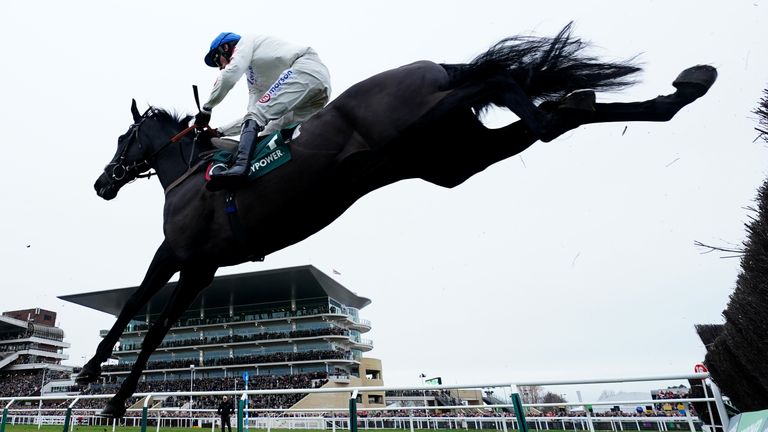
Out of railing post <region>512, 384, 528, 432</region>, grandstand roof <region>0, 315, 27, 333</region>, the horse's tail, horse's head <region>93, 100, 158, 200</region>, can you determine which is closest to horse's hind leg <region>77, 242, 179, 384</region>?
horse's head <region>93, 100, 158, 200</region>

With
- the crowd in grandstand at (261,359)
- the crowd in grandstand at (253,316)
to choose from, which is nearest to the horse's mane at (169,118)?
the crowd in grandstand at (261,359)

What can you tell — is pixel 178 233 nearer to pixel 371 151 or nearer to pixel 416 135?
pixel 371 151

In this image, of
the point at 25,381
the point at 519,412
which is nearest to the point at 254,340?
the point at 25,381

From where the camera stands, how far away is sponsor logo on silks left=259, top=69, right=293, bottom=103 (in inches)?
150

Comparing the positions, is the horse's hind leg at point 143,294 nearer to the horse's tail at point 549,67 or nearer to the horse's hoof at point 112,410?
the horse's hoof at point 112,410

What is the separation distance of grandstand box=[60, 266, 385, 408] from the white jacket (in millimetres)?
44520

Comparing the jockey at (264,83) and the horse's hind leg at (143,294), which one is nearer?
the jockey at (264,83)

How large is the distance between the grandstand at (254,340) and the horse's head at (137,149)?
143 feet

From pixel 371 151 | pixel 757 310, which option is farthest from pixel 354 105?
pixel 757 310

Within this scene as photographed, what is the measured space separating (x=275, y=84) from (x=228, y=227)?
3.78 ft

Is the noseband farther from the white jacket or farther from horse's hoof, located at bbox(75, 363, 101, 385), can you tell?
horse's hoof, located at bbox(75, 363, 101, 385)

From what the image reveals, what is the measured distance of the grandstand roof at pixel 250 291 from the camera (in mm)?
50906

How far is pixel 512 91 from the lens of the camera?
317cm

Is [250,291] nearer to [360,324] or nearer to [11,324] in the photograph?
[360,324]
